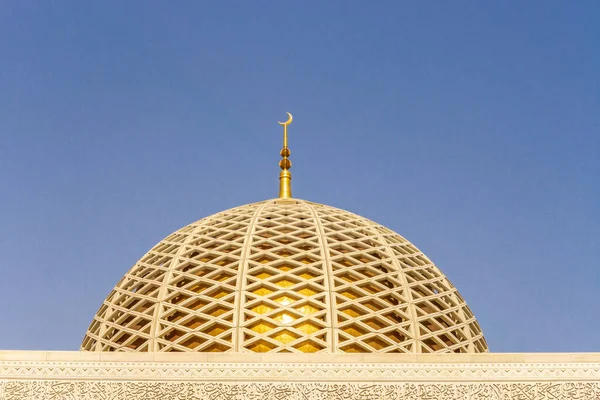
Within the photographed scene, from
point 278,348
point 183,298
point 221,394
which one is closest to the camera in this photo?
point 221,394

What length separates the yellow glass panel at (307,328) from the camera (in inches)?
345

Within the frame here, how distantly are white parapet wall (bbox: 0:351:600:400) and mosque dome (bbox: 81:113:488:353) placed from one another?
51.2 inches

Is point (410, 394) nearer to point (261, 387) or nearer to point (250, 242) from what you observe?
point (261, 387)

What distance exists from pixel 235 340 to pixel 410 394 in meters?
1.87

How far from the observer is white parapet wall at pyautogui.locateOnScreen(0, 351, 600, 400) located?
7.18m

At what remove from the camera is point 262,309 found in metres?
8.93

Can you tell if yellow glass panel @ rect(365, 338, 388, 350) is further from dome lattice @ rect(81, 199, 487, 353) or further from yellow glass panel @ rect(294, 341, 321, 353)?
yellow glass panel @ rect(294, 341, 321, 353)

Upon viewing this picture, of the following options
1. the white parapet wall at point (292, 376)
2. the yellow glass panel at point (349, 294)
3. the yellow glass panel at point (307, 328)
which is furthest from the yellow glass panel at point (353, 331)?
the white parapet wall at point (292, 376)

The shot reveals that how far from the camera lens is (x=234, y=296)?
8984mm

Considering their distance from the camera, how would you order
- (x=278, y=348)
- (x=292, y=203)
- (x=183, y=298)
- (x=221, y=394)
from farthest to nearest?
1. (x=292, y=203)
2. (x=183, y=298)
3. (x=278, y=348)
4. (x=221, y=394)

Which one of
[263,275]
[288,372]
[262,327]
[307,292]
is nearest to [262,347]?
[262,327]

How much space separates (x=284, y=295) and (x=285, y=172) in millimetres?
2652

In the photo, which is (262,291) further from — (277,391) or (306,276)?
(277,391)

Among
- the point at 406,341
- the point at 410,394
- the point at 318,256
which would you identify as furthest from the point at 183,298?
the point at 410,394
